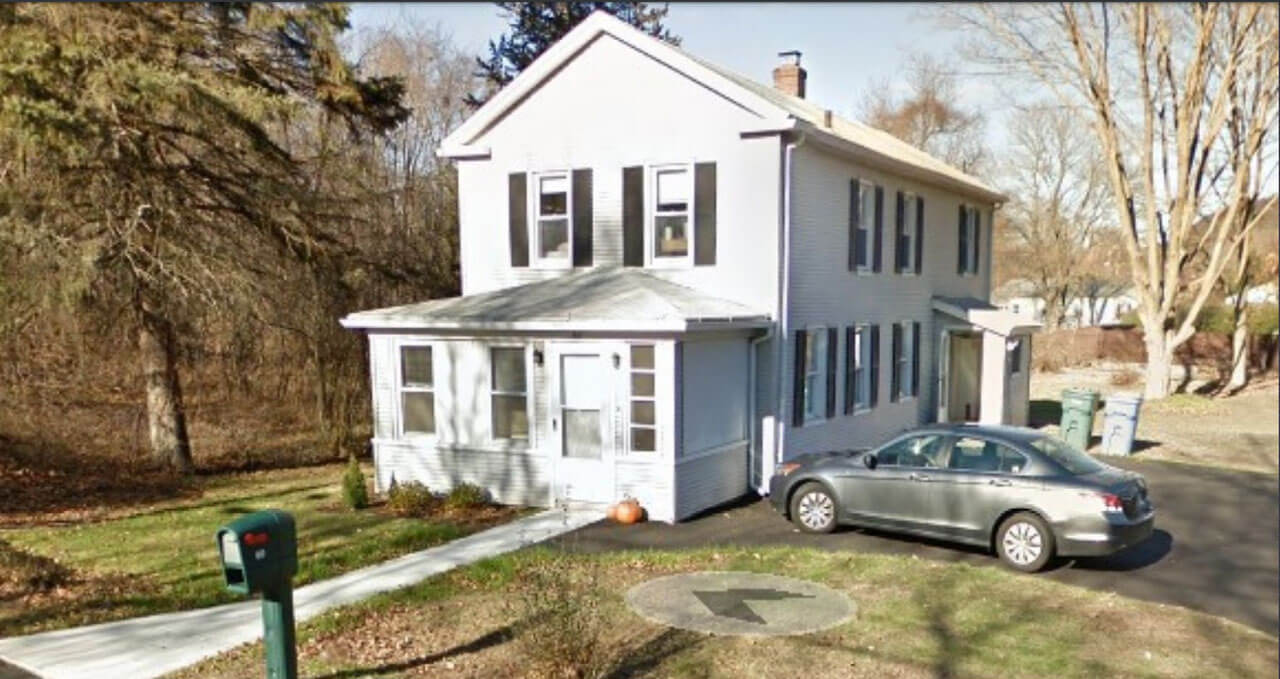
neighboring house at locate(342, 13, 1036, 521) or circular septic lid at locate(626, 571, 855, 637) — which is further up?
neighboring house at locate(342, 13, 1036, 521)

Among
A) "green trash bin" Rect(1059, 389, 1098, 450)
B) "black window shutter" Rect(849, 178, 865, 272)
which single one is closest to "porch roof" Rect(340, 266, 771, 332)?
"black window shutter" Rect(849, 178, 865, 272)

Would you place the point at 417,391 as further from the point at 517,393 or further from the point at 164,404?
the point at 164,404

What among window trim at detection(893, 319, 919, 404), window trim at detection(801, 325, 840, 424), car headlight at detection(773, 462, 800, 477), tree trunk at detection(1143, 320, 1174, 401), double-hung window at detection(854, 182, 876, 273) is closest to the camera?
car headlight at detection(773, 462, 800, 477)

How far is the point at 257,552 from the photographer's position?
16.1ft

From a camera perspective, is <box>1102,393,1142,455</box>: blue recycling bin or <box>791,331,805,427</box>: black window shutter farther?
<box>1102,393,1142,455</box>: blue recycling bin

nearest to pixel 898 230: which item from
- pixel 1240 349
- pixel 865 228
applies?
pixel 865 228

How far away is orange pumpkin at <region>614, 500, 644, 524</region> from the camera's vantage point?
10805 millimetres

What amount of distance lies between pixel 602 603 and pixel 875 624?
2.45 m

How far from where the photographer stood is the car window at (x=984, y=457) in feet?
29.2

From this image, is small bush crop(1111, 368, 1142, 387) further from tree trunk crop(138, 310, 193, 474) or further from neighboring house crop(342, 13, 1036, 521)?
tree trunk crop(138, 310, 193, 474)

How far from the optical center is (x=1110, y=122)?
78.2ft

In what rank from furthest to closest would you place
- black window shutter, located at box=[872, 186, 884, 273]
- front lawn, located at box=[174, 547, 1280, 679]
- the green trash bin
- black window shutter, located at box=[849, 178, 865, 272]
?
the green trash bin
black window shutter, located at box=[872, 186, 884, 273]
black window shutter, located at box=[849, 178, 865, 272]
front lawn, located at box=[174, 547, 1280, 679]

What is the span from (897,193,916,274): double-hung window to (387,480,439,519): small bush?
10.8 metres

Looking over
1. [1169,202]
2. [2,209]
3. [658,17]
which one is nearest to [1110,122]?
[1169,202]
